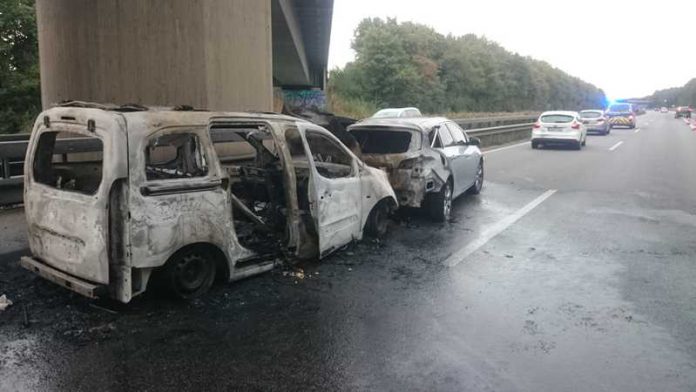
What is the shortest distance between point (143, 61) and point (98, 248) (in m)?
4.95

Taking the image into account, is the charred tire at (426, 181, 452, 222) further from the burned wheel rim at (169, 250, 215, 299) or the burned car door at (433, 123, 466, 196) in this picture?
the burned wheel rim at (169, 250, 215, 299)

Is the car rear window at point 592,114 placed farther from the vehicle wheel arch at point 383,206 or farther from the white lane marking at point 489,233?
the vehicle wheel arch at point 383,206

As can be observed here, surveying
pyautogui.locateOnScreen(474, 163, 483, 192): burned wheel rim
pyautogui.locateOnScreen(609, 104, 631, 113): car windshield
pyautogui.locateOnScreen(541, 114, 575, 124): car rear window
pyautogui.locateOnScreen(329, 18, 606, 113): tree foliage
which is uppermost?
pyautogui.locateOnScreen(329, 18, 606, 113): tree foliage

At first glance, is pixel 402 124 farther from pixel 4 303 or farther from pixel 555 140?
pixel 555 140

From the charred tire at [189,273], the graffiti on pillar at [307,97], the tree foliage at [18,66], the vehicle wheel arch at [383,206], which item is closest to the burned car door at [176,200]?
the charred tire at [189,273]

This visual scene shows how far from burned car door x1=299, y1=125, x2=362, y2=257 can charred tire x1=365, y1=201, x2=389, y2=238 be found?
0.46 meters

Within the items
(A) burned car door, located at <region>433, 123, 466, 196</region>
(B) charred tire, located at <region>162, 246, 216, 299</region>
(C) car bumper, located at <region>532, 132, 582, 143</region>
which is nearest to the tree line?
(C) car bumper, located at <region>532, 132, 582, 143</region>

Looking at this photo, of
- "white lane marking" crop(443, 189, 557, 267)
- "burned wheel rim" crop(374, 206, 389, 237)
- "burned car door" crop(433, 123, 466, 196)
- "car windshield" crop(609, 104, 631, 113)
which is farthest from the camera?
"car windshield" crop(609, 104, 631, 113)

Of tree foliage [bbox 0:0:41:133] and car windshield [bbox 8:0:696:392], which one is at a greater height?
tree foliage [bbox 0:0:41:133]

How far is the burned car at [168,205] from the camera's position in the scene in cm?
457

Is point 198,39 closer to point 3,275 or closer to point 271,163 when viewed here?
point 271,163

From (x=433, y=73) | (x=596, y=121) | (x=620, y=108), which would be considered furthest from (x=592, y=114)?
(x=433, y=73)

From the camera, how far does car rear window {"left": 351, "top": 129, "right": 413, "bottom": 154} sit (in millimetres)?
8812

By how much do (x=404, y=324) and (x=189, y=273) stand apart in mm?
1930
